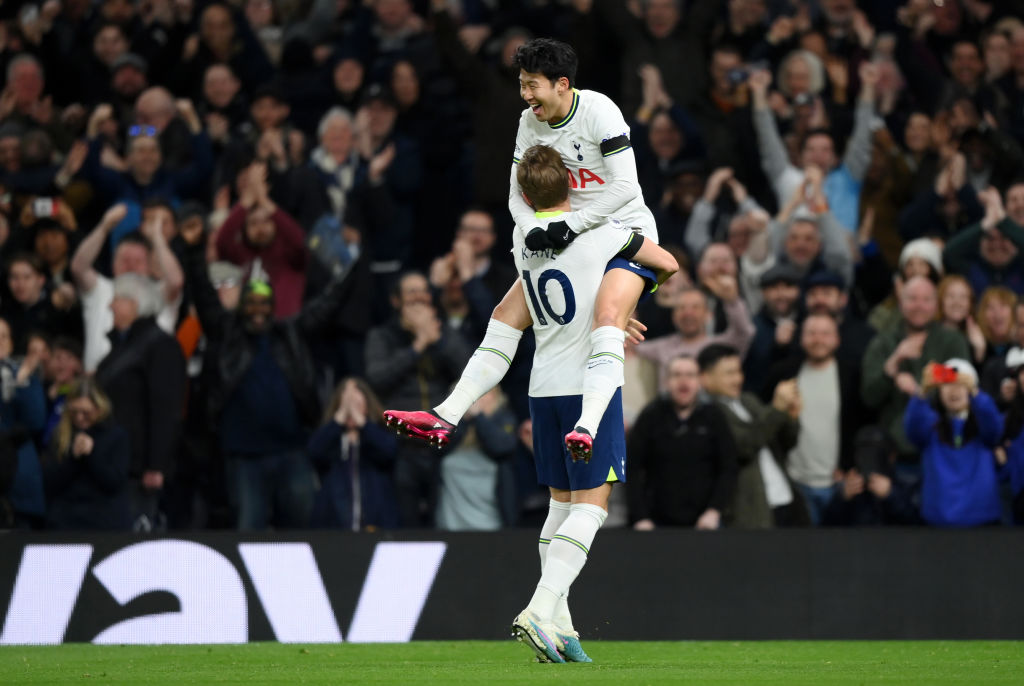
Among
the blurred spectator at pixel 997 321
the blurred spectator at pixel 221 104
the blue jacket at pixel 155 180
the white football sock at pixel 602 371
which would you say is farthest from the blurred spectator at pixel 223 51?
the white football sock at pixel 602 371

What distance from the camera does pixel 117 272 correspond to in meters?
13.6

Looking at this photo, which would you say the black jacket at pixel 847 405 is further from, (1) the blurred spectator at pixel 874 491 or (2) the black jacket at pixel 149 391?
(2) the black jacket at pixel 149 391

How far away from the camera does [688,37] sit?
15.9 metres

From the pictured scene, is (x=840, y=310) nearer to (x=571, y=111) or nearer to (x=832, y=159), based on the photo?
(x=832, y=159)

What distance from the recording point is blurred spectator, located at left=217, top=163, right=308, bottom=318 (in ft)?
45.6

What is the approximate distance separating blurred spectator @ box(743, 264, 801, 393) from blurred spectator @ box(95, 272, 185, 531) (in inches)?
182

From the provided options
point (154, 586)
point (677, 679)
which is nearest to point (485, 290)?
point (154, 586)

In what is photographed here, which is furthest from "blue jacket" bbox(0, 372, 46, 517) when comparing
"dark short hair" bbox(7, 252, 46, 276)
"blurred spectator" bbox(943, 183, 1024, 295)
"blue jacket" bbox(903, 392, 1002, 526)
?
"blurred spectator" bbox(943, 183, 1024, 295)

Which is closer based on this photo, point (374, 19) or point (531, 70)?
point (531, 70)

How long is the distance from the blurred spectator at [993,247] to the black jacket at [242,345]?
201 inches

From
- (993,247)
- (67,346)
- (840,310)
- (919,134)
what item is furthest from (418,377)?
(919,134)

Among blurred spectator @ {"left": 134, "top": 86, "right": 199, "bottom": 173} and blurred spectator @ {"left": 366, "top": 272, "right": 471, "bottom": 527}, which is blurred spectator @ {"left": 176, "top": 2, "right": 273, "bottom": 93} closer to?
blurred spectator @ {"left": 134, "top": 86, "right": 199, "bottom": 173}

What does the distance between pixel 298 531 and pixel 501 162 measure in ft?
15.7

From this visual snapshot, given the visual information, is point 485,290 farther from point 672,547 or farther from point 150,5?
point 150,5
